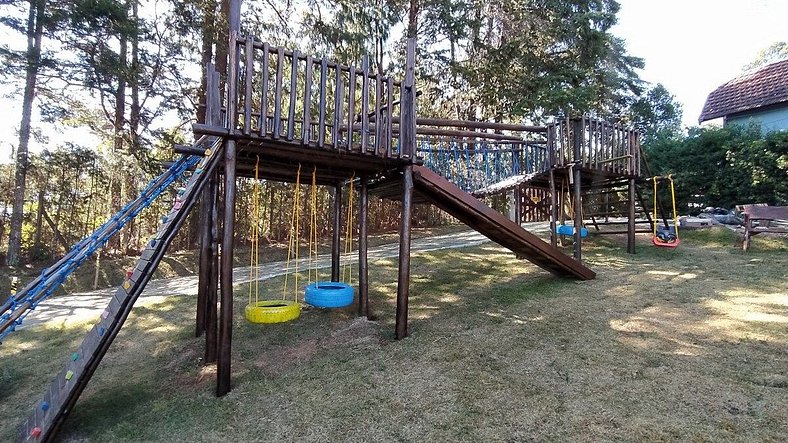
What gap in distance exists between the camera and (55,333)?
19.1 ft

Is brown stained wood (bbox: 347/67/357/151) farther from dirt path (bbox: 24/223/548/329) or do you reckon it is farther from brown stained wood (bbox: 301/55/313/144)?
dirt path (bbox: 24/223/548/329)

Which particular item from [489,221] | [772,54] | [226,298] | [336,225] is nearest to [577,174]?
[489,221]

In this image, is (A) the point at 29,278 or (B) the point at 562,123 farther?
(A) the point at 29,278

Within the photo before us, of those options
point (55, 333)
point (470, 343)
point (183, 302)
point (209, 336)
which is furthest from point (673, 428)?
point (55, 333)

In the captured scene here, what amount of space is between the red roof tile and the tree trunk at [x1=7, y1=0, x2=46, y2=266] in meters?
20.8

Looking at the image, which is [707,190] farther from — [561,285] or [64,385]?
[64,385]

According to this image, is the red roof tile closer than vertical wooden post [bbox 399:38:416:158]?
No

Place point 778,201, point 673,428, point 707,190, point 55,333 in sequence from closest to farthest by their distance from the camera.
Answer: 1. point 673,428
2. point 55,333
3. point 778,201
4. point 707,190

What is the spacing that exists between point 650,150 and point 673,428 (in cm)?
1307

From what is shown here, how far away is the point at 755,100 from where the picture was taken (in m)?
14.7

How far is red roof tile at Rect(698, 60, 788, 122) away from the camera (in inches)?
564

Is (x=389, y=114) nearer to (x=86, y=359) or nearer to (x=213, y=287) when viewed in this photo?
(x=213, y=287)

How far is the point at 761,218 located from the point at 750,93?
35.5 ft

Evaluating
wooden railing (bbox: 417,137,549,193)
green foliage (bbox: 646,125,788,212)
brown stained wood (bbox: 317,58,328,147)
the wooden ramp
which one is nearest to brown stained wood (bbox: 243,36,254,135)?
brown stained wood (bbox: 317,58,328,147)
